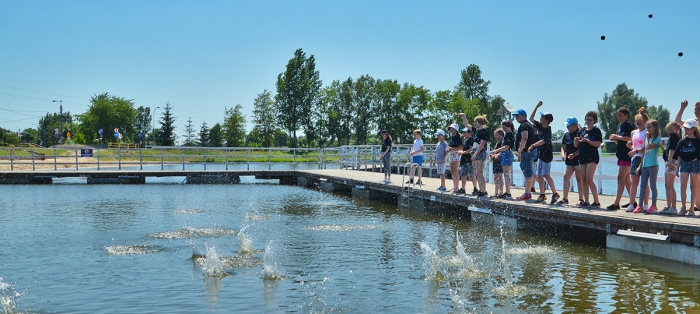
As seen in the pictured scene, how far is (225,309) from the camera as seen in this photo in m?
7.95

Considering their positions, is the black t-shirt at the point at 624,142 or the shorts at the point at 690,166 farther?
the black t-shirt at the point at 624,142

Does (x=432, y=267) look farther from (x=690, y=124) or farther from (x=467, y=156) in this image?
(x=467, y=156)

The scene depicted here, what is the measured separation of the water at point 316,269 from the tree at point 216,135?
317ft

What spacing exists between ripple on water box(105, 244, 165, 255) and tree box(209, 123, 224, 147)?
101637 mm

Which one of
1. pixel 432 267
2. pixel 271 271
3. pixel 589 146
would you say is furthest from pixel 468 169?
pixel 271 271

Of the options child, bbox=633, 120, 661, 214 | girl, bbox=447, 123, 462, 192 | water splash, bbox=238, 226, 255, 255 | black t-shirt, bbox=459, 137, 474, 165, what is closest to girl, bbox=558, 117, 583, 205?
child, bbox=633, 120, 661, 214

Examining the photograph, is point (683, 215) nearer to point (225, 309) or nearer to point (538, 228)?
point (538, 228)

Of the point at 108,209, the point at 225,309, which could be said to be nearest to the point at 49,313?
the point at 225,309

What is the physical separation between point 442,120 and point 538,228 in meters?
86.4

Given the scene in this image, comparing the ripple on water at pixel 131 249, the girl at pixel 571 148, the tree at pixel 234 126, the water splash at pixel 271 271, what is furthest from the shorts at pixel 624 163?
the tree at pixel 234 126

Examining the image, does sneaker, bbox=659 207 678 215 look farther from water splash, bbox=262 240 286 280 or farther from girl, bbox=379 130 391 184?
girl, bbox=379 130 391 184

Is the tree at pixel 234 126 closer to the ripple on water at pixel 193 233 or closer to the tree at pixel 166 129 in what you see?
the tree at pixel 166 129

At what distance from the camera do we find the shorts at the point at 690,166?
10312 mm

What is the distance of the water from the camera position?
8195 millimetres
